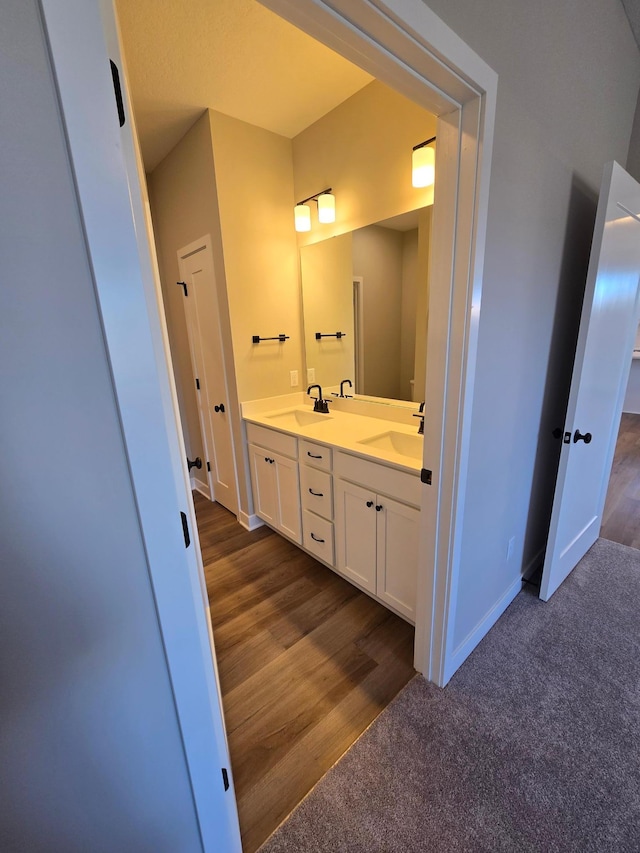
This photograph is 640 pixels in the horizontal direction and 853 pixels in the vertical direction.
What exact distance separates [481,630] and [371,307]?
1.96 metres

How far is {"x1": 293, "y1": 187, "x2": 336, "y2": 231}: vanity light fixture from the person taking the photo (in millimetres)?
2221

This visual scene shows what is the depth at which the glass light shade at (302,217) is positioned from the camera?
239 centimetres

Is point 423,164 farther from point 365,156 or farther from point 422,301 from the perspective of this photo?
point 422,301

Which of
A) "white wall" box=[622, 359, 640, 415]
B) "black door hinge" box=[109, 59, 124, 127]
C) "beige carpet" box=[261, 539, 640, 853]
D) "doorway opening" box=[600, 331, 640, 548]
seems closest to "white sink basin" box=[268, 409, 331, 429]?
"beige carpet" box=[261, 539, 640, 853]

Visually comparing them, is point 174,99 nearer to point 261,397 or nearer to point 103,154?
point 261,397

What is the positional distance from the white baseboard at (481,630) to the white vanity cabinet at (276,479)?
110 centimetres

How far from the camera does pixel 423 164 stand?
1675 mm

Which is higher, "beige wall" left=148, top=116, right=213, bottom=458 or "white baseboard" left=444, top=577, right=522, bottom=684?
"beige wall" left=148, top=116, right=213, bottom=458

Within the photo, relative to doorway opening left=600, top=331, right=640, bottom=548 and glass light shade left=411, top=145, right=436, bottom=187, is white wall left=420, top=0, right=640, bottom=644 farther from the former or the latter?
doorway opening left=600, top=331, right=640, bottom=548

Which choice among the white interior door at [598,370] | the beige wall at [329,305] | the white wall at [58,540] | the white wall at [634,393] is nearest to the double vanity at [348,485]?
the beige wall at [329,305]

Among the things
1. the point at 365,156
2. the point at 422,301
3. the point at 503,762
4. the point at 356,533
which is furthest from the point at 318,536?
the point at 365,156

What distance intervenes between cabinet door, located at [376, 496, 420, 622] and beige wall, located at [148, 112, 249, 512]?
52.1 inches

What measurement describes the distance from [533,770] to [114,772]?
4.48ft

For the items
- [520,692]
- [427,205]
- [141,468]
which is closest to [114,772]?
[141,468]
